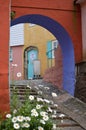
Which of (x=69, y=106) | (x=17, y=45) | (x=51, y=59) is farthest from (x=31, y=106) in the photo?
(x=17, y=45)

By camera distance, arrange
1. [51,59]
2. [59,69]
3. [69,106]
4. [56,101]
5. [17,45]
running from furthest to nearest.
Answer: [17,45], [51,59], [59,69], [56,101], [69,106]

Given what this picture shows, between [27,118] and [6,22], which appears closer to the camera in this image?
[27,118]

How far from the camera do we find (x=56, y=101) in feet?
36.8

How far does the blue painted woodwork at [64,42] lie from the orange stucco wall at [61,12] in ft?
0.51

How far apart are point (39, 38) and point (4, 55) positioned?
53.7ft

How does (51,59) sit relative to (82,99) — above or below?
above

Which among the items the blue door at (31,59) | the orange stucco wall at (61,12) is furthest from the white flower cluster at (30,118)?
the blue door at (31,59)

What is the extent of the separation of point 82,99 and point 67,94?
114 centimetres

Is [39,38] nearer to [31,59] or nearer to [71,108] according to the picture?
[31,59]

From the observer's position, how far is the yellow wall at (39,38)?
22.2 m

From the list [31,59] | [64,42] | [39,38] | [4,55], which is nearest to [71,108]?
[64,42]

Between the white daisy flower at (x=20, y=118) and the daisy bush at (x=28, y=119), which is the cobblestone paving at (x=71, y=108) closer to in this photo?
the daisy bush at (x=28, y=119)

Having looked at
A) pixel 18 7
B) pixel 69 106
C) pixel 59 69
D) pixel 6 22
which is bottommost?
pixel 69 106

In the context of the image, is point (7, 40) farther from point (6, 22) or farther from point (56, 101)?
point (56, 101)
